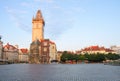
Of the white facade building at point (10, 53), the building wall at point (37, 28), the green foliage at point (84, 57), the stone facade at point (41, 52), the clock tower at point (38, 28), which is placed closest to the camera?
the stone facade at point (41, 52)

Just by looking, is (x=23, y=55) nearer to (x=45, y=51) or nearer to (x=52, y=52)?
(x=52, y=52)

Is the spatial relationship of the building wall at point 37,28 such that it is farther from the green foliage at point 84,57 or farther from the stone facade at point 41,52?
the green foliage at point 84,57

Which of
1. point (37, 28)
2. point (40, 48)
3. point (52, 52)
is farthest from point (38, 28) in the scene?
point (52, 52)

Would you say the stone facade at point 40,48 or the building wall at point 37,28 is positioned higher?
the building wall at point 37,28

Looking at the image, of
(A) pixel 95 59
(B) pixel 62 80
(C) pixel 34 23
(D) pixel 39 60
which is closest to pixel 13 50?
(C) pixel 34 23

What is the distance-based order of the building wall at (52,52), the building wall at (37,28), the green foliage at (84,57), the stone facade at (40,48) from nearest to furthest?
1. the stone facade at (40,48)
2. the building wall at (52,52)
3. the green foliage at (84,57)
4. the building wall at (37,28)

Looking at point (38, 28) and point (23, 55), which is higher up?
point (38, 28)

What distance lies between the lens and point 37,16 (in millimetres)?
145625

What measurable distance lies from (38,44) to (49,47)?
6.40m

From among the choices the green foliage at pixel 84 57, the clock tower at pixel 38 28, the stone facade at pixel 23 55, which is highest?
the clock tower at pixel 38 28

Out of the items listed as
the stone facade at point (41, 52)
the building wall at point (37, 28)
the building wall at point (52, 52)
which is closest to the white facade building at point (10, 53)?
the building wall at point (37, 28)

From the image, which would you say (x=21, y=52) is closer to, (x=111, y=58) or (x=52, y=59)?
(x=52, y=59)

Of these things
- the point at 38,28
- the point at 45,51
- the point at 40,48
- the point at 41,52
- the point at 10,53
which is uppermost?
the point at 38,28

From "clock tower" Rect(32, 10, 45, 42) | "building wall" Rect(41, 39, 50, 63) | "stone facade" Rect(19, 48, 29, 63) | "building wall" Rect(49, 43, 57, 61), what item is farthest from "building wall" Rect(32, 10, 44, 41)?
"stone facade" Rect(19, 48, 29, 63)
